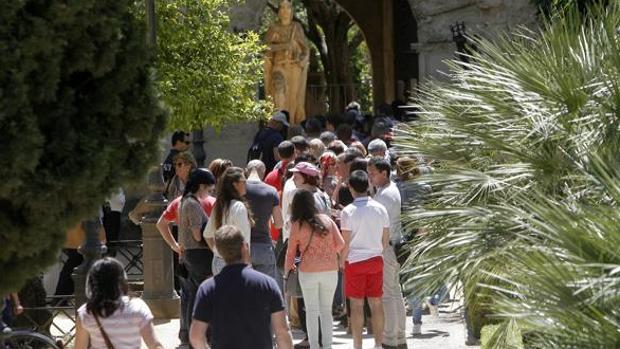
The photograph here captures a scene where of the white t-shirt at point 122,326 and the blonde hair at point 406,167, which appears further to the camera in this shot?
the blonde hair at point 406,167

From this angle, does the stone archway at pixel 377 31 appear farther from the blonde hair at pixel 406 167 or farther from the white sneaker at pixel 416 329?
the blonde hair at pixel 406 167

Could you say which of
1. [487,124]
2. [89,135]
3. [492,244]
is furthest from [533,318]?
[487,124]

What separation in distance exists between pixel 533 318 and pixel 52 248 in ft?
7.49

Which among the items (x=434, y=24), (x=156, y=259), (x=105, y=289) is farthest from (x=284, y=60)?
(x=105, y=289)

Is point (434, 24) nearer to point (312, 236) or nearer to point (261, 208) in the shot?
point (261, 208)

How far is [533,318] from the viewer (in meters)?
6.42

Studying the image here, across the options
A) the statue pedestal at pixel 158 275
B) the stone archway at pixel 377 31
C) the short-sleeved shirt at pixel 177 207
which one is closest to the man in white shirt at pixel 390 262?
the short-sleeved shirt at pixel 177 207

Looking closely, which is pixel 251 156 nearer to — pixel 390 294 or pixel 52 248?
pixel 390 294

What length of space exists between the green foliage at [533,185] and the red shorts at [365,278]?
4.67 feet

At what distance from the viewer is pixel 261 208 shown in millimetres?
12391

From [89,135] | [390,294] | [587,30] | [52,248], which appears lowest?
[390,294]

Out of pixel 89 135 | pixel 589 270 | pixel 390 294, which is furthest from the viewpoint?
pixel 390 294

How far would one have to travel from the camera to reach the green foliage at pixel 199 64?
48.6ft

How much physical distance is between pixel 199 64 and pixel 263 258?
3.52 metres
